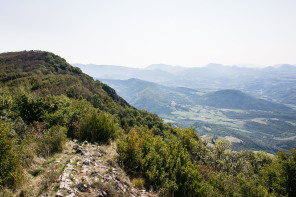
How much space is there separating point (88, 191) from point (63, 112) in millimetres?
10393

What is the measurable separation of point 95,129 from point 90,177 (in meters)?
5.45

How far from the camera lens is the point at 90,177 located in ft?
22.9

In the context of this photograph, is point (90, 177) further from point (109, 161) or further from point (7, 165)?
point (7, 165)

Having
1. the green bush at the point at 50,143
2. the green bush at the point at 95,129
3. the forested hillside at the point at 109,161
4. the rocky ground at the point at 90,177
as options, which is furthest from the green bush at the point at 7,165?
the green bush at the point at 95,129

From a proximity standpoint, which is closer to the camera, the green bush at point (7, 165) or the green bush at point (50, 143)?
the green bush at point (7, 165)

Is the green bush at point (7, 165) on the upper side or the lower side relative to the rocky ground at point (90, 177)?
upper

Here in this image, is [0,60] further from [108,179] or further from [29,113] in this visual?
[108,179]

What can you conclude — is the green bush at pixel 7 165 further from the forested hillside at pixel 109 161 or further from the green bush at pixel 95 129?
the green bush at pixel 95 129

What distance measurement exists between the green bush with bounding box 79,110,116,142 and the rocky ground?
194 cm

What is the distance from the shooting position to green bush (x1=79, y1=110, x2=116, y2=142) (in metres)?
12.0

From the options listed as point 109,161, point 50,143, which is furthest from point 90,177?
point 50,143

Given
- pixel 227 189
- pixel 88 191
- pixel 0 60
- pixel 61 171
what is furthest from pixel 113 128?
pixel 0 60

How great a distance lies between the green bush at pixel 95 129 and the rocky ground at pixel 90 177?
1.94m

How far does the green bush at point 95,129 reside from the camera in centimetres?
1203
